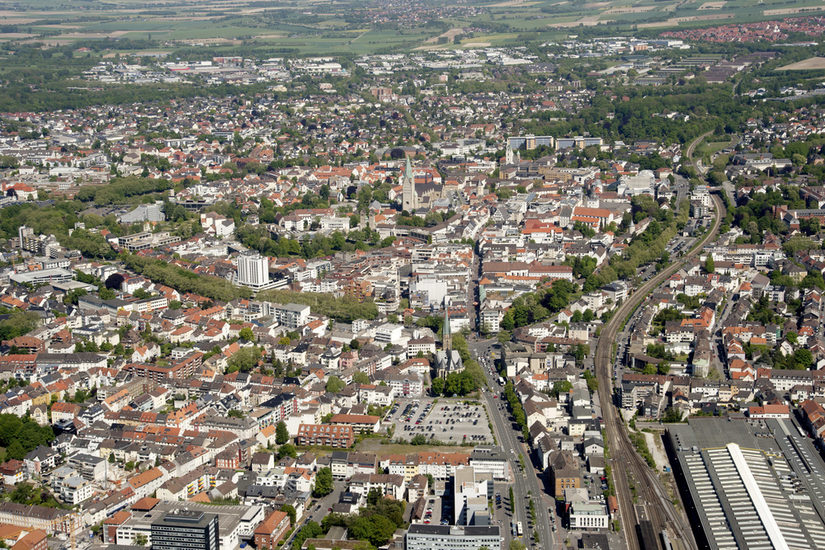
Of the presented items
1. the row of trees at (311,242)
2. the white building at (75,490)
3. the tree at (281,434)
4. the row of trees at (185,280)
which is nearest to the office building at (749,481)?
the tree at (281,434)

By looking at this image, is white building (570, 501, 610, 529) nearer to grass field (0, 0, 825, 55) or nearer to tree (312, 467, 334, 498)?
tree (312, 467, 334, 498)

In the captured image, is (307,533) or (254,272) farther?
(254,272)

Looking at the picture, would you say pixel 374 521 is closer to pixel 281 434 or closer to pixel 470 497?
pixel 470 497

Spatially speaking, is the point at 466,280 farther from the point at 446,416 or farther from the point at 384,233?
the point at 446,416

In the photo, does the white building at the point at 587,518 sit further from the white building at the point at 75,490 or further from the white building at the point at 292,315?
the white building at the point at 292,315

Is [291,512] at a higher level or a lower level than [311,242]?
higher

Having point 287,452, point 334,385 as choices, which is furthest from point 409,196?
point 287,452

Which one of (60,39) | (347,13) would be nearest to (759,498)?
(60,39)
